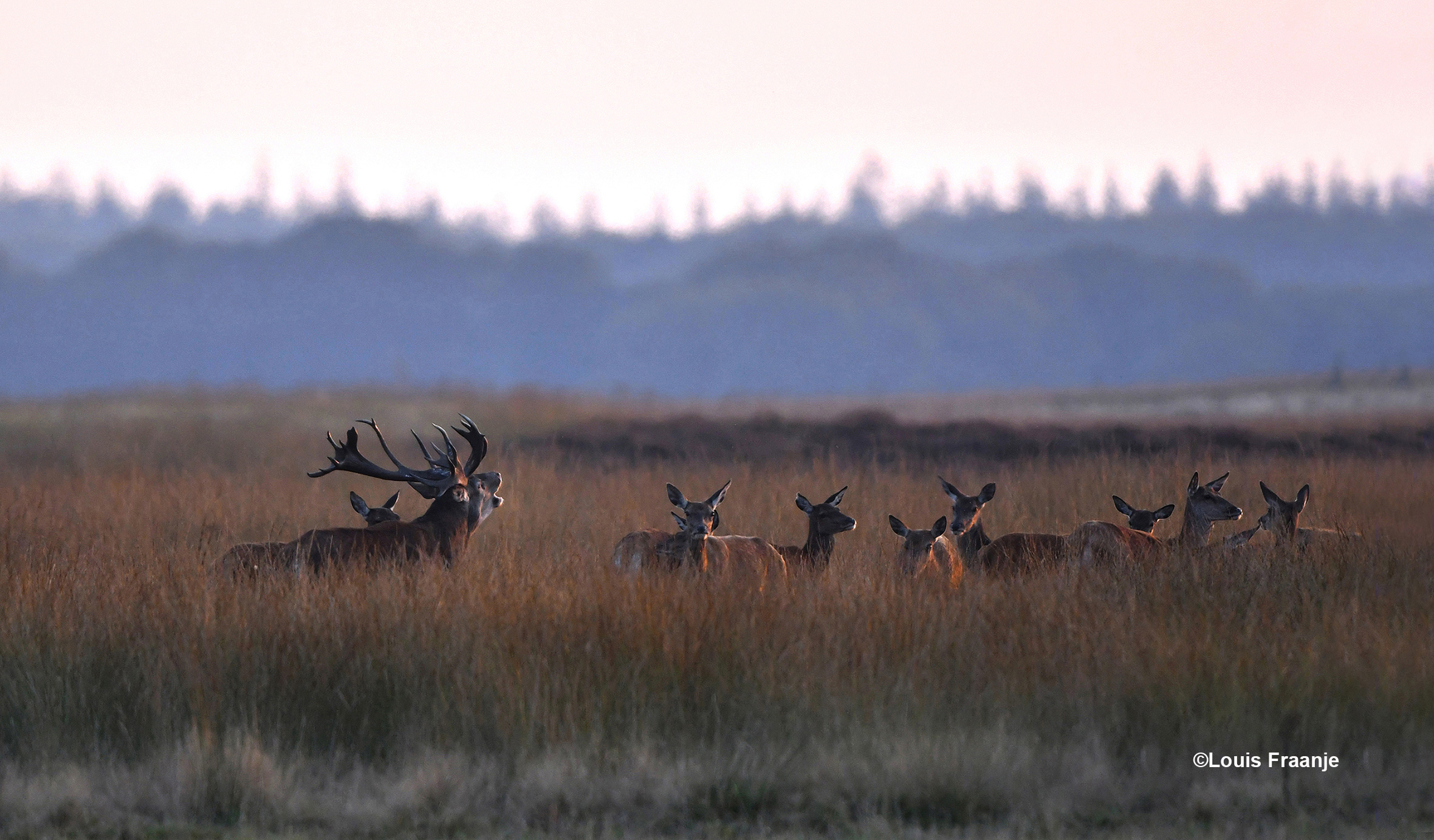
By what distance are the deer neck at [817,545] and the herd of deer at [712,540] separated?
10 mm

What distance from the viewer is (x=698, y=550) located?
10586 millimetres

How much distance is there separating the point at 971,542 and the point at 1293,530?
8.92 feet

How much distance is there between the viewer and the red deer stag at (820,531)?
11531 millimetres

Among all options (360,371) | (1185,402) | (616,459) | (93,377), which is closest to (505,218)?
(360,371)

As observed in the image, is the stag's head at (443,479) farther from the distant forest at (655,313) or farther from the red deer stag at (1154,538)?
the distant forest at (655,313)

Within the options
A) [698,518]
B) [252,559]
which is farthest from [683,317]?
[252,559]

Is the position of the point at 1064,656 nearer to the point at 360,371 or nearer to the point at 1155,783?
the point at 1155,783

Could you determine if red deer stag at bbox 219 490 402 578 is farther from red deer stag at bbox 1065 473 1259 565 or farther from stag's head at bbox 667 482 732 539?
red deer stag at bbox 1065 473 1259 565

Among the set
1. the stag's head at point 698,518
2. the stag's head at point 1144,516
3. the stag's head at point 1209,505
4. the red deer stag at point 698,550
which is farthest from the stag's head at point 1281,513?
the stag's head at point 698,518

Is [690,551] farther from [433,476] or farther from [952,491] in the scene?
[952,491]

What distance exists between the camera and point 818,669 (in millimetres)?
7875

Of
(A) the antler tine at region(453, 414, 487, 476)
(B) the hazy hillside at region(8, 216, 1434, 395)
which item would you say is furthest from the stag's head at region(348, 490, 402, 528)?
(B) the hazy hillside at region(8, 216, 1434, 395)

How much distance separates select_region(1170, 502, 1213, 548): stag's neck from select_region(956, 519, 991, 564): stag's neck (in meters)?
1.63

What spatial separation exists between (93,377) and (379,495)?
10021cm
